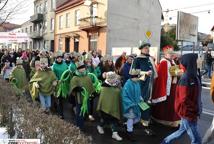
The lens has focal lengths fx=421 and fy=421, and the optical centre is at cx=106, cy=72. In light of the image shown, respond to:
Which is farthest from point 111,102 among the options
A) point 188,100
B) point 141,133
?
point 188,100

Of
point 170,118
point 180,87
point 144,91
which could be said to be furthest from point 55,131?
point 170,118

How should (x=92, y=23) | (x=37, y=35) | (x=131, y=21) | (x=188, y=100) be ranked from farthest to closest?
(x=37, y=35)
(x=131, y=21)
(x=92, y=23)
(x=188, y=100)

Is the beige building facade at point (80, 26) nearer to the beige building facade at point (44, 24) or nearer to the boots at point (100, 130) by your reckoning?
the beige building facade at point (44, 24)

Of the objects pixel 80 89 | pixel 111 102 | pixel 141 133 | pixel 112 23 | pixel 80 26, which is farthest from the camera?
pixel 80 26

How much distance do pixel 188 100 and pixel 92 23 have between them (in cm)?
3178

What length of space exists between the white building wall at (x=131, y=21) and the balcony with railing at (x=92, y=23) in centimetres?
103

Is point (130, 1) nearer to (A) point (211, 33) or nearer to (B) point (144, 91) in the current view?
(B) point (144, 91)

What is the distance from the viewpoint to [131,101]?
343 inches

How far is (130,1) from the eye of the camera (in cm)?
3900

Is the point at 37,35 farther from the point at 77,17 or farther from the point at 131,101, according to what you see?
the point at 131,101

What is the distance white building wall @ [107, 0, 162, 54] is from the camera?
37031mm

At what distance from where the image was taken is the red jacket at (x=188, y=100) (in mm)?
6938

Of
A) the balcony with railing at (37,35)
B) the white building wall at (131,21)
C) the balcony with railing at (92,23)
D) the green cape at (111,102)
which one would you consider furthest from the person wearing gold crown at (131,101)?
the balcony with railing at (37,35)

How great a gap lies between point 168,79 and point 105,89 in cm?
159
